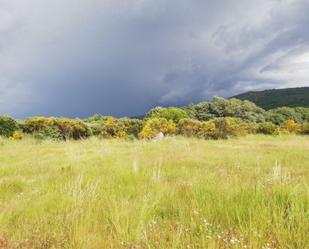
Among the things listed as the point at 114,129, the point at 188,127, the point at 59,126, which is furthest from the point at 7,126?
the point at 188,127

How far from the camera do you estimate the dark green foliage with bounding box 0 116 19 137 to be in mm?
24641

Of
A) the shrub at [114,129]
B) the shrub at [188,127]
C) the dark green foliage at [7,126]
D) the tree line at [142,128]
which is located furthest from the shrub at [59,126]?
the shrub at [188,127]

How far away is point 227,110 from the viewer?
43.2m

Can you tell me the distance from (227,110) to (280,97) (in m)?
55.0

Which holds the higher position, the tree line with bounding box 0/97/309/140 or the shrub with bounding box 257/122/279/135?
the tree line with bounding box 0/97/309/140

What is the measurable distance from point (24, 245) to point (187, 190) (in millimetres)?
2223

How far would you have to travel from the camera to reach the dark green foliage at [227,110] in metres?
41.9

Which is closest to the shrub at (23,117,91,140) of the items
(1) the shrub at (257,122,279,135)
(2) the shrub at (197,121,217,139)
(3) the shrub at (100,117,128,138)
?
(3) the shrub at (100,117,128,138)

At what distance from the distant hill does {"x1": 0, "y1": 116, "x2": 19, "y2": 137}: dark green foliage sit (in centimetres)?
6662

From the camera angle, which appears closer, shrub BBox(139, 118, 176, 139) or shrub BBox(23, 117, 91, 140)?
shrub BBox(139, 118, 176, 139)

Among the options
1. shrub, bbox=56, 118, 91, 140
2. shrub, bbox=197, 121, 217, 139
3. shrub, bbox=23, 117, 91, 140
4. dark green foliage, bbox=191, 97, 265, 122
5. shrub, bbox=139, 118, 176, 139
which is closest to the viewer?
shrub, bbox=197, 121, 217, 139

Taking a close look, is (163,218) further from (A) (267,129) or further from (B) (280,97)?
(B) (280,97)

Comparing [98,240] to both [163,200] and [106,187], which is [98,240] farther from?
[106,187]

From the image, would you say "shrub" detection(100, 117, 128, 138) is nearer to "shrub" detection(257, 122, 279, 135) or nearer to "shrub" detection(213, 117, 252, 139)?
"shrub" detection(213, 117, 252, 139)
